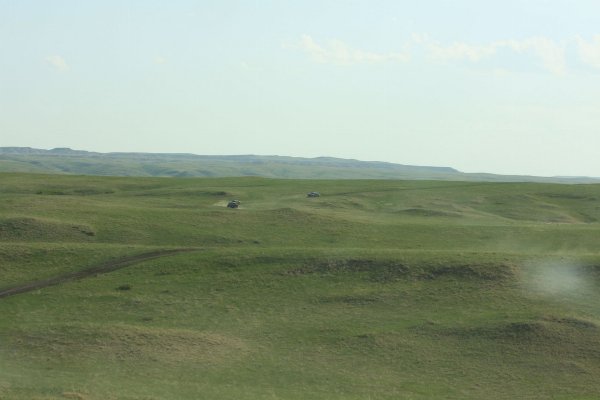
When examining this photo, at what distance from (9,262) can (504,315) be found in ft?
141

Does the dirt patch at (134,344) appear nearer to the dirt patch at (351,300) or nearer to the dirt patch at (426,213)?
the dirt patch at (351,300)

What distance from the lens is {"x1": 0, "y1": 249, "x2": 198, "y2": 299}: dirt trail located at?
59.4 metres

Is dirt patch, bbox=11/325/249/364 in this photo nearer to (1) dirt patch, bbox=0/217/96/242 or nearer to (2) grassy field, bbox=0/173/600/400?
(2) grassy field, bbox=0/173/600/400

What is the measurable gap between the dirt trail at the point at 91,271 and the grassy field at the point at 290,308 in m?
1.03

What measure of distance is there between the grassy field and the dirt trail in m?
1.03

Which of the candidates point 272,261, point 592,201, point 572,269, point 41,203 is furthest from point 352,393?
point 592,201

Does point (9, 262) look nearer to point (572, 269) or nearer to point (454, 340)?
point (454, 340)

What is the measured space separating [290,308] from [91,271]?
64.7 ft

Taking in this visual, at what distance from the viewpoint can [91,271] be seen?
64500 millimetres

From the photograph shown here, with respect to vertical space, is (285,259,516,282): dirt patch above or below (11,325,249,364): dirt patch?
above

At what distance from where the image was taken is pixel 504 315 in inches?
2105

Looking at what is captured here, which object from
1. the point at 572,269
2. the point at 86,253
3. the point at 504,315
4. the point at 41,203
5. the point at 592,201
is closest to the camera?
the point at 504,315

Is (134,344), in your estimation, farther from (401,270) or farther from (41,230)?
(41,230)

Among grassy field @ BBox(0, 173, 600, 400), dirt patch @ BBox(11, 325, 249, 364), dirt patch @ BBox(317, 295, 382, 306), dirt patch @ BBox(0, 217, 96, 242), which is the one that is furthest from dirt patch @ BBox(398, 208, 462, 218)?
dirt patch @ BBox(11, 325, 249, 364)
